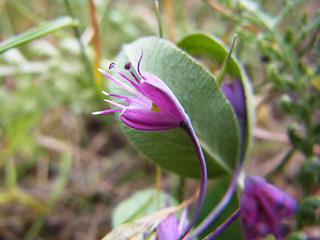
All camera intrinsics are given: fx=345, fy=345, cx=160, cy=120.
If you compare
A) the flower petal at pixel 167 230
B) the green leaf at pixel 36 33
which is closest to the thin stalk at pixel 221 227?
the flower petal at pixel 167 230

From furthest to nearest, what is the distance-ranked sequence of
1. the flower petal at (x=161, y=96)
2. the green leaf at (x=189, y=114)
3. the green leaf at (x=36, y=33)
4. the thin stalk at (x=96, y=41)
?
the thin stalk at (x=96, y=41) < the green leaf at (x=36, y=33) < the green leaf at (x=189, y=114) < the flower petal at (x=161, y=96)

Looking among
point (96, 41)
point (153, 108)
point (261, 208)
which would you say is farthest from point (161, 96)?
point (96, 41)

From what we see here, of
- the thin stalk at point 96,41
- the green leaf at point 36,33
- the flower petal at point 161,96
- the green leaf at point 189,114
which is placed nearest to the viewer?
the flower petal at point 161,96

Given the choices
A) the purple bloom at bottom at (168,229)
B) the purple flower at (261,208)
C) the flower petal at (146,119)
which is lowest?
the purple flower at (261,208)

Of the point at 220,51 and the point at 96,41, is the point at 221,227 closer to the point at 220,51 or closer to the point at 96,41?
the point at 220,51

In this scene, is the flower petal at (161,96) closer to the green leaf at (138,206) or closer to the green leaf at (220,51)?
the green leaf at (220,51)

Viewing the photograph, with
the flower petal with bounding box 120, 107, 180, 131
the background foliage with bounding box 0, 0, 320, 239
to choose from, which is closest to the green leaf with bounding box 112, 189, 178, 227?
the background foliage with bounding box 0, 0, 320, 239
